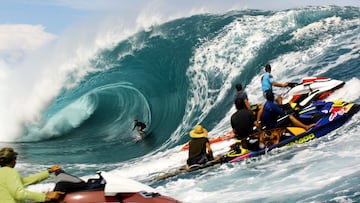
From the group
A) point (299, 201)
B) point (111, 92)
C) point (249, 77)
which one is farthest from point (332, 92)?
point (111, 92)

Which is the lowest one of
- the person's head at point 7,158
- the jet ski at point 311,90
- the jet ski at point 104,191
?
the jet ski at point 104,191

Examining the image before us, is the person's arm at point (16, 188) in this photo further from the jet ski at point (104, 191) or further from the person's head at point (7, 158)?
the jet ski at point (104, 191)

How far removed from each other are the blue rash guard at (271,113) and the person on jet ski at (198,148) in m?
1.41

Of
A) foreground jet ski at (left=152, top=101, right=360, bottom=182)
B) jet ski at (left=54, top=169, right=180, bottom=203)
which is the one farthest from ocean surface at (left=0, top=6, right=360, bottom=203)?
jet ski at (left=54, top=169, right=180, bottom=203)

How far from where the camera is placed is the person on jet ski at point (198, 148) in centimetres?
1028

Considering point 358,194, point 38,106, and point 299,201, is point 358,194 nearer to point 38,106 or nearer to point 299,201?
point 299,201

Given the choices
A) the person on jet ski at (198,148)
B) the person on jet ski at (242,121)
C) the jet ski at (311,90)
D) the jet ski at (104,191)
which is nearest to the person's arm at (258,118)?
the person on jet ski at (242,121)

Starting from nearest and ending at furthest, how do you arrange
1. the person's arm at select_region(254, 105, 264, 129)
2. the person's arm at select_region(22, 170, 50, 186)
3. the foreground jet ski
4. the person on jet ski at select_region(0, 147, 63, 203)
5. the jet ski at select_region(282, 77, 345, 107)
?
1. the person on jet ski at select_region(0, 147, 63, 203)
2. the person's arm at select_region(22, 170, 50, 186)
3. the foreground jet ski
4. the person's arm at select_region(254, 105, 264, 129)
5. the jet ski at select_region(282, 77, 345, 107)

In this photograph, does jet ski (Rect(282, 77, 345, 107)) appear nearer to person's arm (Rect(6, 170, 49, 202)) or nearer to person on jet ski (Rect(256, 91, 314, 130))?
person on jet ski (Rect(256, 91, 314, 130))

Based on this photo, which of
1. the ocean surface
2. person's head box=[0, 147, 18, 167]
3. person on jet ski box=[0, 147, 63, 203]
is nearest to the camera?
person on jet ski box=[0, 147, 63, 203]

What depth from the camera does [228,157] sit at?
10531 mm

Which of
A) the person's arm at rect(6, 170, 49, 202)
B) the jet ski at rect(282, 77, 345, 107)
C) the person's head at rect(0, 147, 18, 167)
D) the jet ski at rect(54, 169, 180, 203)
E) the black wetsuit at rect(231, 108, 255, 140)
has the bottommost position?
the jet ski at rect(54, 169, 180, 203)

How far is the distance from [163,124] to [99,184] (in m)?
12.9

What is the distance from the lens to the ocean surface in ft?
30.1
